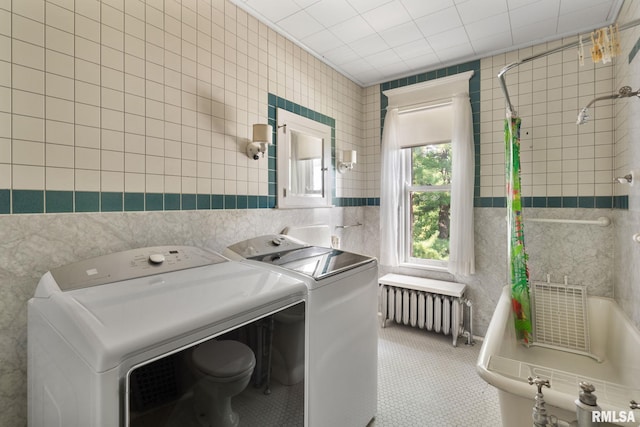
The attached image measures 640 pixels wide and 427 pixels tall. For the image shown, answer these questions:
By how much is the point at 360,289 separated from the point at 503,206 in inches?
69.2

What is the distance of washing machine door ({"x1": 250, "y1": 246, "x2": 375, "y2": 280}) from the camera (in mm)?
1376

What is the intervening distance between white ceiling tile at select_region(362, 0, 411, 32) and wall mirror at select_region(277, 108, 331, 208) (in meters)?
0.85

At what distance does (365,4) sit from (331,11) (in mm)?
231

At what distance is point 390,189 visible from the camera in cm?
304

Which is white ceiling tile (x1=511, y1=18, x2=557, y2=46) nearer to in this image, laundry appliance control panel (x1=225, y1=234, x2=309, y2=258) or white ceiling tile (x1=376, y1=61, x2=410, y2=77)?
white ceiling tile (x1=376, y1=61, x2=410, y2=77)

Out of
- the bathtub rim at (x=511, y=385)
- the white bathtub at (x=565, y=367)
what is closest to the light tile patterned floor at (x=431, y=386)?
the white bathtub at (x=565, y=367)

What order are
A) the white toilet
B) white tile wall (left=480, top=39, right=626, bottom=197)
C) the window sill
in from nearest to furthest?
1. the white toilet
2. white tile wall (left=480, top=39, right=626, bottom=197)
3. the window sill

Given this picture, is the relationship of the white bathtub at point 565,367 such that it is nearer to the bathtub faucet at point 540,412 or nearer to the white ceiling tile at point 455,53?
the bathtub faucet at point 540,412

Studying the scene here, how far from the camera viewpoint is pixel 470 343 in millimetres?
2604

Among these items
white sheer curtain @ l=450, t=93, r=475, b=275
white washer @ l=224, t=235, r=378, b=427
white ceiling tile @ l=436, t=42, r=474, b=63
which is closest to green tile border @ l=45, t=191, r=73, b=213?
white washer @ l=224, t=235, r=378, b=427

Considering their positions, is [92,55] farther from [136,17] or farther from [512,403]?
[512,403]

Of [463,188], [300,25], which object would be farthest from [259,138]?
[463,188]

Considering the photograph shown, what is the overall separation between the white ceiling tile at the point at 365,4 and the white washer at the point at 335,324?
1.60m

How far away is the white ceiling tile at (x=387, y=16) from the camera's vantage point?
2.00 metres
